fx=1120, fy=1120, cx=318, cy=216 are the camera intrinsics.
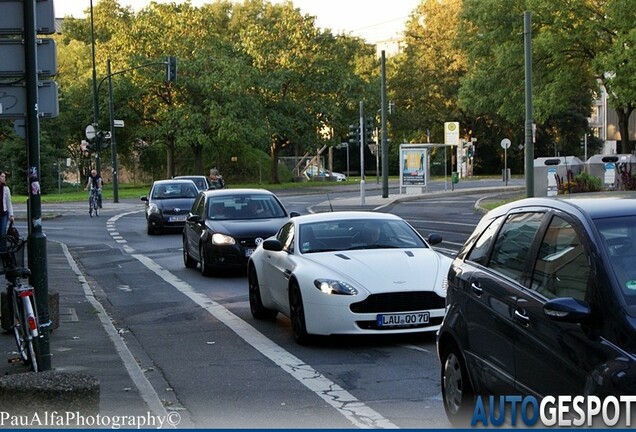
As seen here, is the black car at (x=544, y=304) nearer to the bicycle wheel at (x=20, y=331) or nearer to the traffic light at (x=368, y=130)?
the bicycle wheel at (x=20, y=331)

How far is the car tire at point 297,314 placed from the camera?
11459mm

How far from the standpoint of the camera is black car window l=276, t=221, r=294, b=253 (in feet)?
42.6

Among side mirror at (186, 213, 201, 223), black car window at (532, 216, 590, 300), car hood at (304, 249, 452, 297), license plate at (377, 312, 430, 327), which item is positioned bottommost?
license plate at (377, 312, 430, 327)

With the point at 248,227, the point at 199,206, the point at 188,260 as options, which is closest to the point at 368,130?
the point at 188,260

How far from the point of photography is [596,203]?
609 centimetres

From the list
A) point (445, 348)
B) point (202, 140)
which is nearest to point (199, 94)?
point (202, 140)

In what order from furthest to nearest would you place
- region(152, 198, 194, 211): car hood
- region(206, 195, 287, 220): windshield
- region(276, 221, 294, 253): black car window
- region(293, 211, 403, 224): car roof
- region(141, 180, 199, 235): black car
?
1. region(152, 198, 194, 211): car hood
2. region(141, 180, 199, 235): black car
3. region(206, 195, 287, 220): windshield
4. region(293, 211, 403, 224): car roof
5. region(276, 221, 294, 253): black car window

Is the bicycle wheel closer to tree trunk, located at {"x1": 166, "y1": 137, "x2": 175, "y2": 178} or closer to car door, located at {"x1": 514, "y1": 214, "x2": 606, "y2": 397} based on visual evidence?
car door, located at {"x1": 514, "y1": 214, "x2": 606, "y2": 397}

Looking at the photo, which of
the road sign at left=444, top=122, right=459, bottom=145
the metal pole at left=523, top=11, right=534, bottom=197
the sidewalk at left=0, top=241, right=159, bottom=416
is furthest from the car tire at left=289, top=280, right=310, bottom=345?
the road sign at left=444, top=122, right=459, bottom=145

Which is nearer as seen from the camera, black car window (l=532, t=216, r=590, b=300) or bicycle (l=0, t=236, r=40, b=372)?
black car window (l=532, t=216, r=590, b=300)

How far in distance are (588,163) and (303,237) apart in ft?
111

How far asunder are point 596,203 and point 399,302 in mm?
5306

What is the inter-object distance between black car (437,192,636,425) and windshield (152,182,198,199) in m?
25.5

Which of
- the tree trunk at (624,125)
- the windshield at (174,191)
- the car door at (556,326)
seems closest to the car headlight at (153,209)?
the windshield at (174,191)
